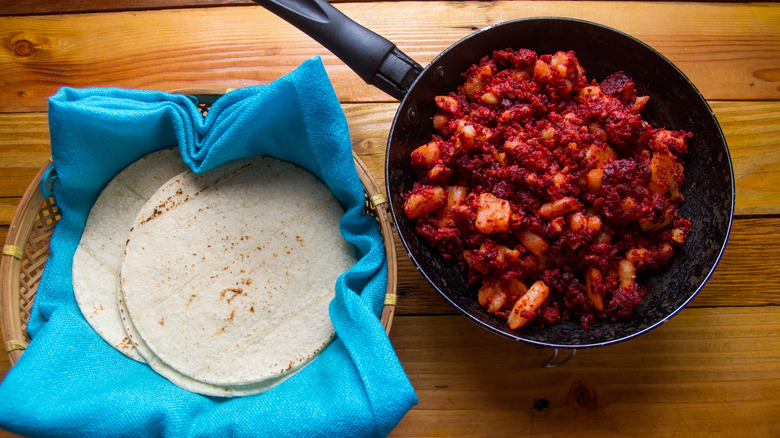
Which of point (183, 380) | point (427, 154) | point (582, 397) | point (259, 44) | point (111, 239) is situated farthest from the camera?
point (259, 44)

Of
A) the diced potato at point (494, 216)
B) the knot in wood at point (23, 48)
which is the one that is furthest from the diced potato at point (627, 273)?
the knot in wood at point (23, 48)

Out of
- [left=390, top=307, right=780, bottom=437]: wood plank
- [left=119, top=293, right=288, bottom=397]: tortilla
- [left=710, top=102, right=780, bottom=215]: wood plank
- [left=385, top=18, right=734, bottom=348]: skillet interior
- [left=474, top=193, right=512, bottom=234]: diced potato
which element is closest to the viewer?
[left=474, top=193, right=512, bottom=234]: diced potato

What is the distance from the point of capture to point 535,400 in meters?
1.99

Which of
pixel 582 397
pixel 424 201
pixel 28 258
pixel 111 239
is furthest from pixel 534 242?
pixel 28 258

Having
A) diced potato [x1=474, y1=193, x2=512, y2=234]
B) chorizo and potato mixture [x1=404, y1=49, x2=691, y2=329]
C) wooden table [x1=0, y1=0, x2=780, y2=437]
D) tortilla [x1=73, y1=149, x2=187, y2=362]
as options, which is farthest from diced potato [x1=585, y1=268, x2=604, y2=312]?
tortilla [x1=73, y1=149, x2=187, y2=362]

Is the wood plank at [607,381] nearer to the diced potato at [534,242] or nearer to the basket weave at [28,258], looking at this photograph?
the basket weave at [28,258]

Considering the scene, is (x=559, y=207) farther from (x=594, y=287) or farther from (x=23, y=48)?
(x=23, y=48)

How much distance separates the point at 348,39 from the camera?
1.58 metres

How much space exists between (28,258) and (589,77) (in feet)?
6.93

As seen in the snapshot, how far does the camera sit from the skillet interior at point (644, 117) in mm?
1621

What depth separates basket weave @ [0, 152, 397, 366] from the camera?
168cm

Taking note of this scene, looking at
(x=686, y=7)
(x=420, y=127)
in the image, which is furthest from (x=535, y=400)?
(x=686, y=7)

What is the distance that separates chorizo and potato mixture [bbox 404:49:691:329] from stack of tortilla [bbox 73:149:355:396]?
0.44 meters

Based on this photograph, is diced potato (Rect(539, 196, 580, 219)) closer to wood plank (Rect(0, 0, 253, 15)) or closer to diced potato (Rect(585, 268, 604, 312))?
diced potato (Rect(585, 268, 604, 312))
